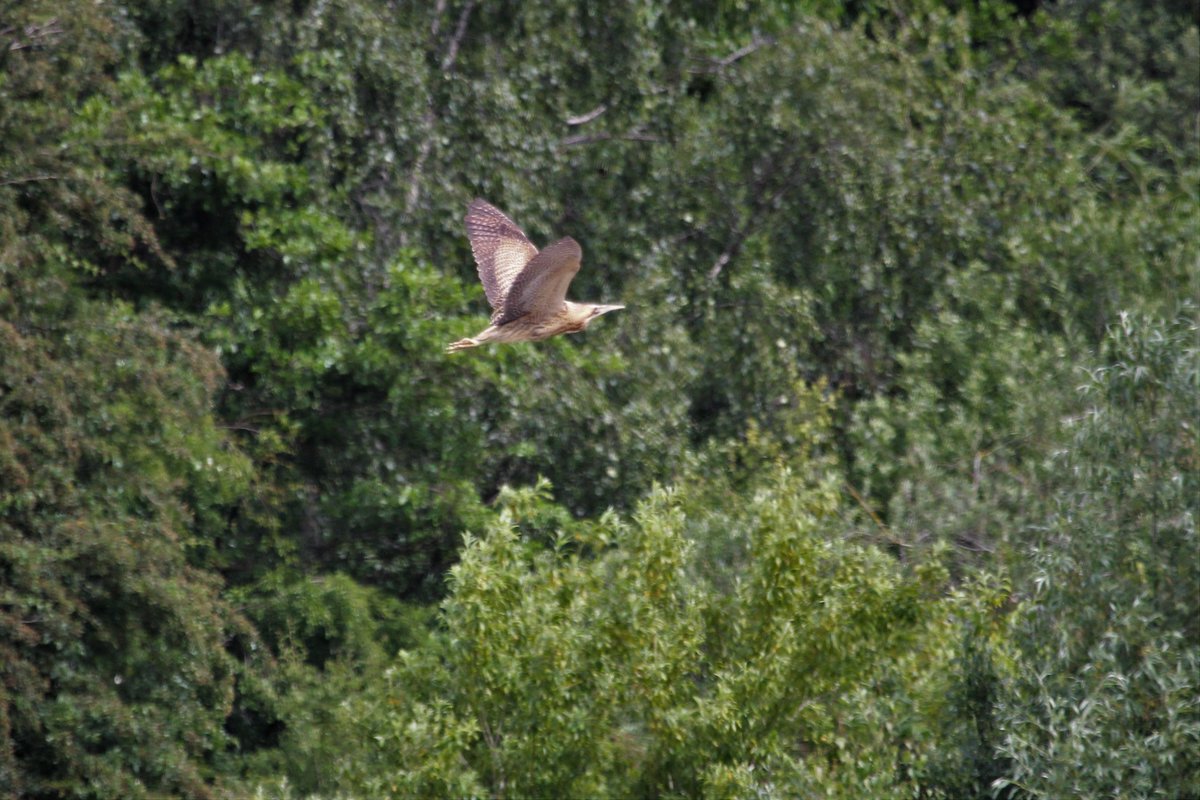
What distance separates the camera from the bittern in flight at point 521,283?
7.54 m

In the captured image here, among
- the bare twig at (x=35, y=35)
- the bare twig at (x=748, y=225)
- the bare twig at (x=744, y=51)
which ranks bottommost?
the bare twig at (x=748, y=225)

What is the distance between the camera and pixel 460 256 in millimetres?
15695

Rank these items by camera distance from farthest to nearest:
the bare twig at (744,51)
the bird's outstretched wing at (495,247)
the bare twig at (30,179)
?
the bare twig at (744,51) → the bare twig at (30,179) → the bird's outstretched wing at (495,247)

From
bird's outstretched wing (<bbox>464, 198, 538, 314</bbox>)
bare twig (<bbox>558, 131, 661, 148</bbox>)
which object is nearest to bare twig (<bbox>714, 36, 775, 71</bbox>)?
bare twig (<bbox>558, 131, 661, 148</bbox>)

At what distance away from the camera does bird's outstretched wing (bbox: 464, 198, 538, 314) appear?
28.8ft

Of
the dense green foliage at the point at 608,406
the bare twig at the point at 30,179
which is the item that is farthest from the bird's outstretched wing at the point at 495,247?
the bare twig at the point at 30,179

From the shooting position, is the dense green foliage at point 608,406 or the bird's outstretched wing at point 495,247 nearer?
the bird's outstretched wing at point 495,247

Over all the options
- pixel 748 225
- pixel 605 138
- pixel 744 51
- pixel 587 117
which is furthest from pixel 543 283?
pixel 744 51

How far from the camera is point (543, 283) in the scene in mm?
7676

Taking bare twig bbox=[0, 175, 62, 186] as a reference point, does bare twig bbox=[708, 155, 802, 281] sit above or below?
below

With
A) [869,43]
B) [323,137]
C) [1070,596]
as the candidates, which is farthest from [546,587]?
[869,43]

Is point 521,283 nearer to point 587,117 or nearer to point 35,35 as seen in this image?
point 35,35

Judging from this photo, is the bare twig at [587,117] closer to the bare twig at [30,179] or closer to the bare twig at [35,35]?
the bare twig at [35,35]

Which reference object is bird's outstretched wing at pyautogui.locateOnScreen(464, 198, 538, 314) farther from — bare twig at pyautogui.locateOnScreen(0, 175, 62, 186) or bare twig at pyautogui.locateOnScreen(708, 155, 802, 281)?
bare twig at pyautogui.locateOnScreen(708, 155, 802, 281)
